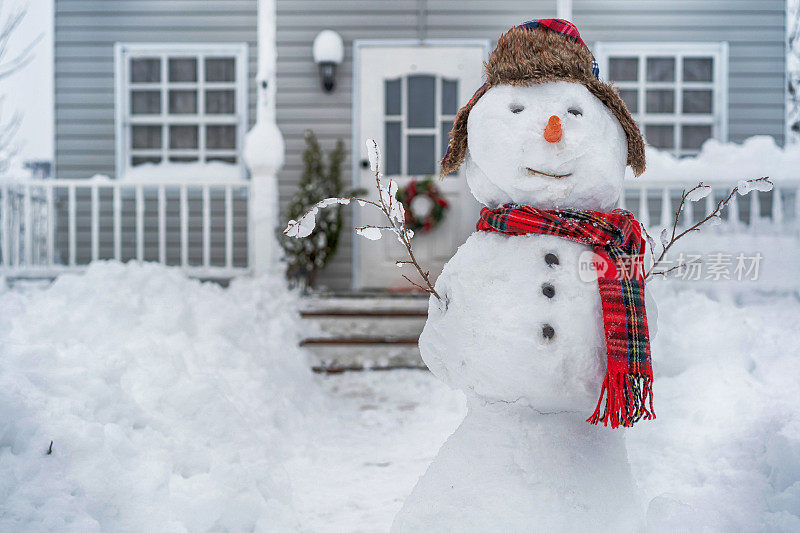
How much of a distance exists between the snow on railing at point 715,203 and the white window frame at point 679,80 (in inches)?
25.9

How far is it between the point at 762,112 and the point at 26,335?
647 centimetres

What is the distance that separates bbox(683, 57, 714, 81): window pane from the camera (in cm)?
587

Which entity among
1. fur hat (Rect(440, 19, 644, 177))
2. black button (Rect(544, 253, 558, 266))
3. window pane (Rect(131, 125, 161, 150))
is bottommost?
black button (Rect(544, 253, 558, 266))

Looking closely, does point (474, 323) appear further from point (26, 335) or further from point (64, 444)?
point (26, 335)

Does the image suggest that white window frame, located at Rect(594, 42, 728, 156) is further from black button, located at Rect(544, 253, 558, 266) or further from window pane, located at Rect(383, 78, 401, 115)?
black button, located at Rect(544, 253, 558, 266)

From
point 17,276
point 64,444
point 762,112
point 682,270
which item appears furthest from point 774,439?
point 17,276

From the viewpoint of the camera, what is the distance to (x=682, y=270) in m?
1.99

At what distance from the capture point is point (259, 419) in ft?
9.86

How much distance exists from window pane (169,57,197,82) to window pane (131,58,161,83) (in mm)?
139

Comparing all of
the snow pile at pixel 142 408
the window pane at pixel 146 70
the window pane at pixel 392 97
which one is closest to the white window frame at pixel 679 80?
the window pane at pixel 392 97

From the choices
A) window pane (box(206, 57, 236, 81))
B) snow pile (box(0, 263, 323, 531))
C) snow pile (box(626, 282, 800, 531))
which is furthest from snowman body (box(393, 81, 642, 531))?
window pane (box(206, 57, 236, 81))

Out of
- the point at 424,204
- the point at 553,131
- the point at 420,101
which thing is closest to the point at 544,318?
the point at 553,131

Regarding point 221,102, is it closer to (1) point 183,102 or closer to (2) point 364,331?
(1) point 183,102

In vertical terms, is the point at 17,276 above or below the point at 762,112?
below
